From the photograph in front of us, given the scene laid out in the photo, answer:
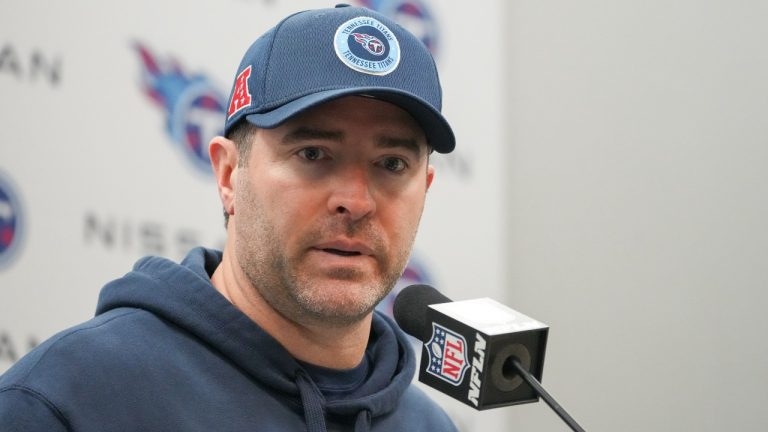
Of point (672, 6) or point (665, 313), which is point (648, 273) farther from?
point (672, 6)

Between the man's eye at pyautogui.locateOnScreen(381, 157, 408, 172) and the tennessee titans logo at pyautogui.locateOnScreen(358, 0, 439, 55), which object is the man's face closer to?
the man's eye at pyautogui.locateOnScreen(381, 157, 408, 172)

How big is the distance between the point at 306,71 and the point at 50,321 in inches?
36.5

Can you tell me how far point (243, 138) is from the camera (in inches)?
57.6

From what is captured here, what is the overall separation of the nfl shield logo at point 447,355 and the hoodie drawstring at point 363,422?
29cm

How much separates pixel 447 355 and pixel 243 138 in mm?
487

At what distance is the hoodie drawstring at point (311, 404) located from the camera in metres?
1.38

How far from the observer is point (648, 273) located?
297 centimetres

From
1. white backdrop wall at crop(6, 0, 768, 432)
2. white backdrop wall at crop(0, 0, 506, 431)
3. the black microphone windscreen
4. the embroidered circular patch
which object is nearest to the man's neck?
the black microphone windscreen

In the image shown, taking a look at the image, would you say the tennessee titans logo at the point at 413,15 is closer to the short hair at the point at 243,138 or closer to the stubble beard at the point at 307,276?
the short hair at the point at 243,138

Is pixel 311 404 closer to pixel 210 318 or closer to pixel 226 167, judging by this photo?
pixel 210 318

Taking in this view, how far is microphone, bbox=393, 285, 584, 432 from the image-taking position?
112 centimetres

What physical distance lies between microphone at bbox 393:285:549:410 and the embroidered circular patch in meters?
0.37

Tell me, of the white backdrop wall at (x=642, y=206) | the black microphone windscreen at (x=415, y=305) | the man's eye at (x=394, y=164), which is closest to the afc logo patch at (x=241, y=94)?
the man's eye at (x=394, y=164)

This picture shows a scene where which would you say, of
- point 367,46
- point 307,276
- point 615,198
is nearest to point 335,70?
point 367,46
